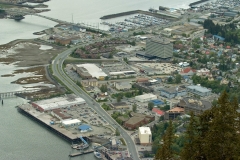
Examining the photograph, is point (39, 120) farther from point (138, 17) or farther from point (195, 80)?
point (138, 17)

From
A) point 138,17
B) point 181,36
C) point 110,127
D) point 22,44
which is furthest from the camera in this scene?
point 138,17

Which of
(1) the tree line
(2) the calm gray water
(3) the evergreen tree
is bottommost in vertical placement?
(2) the calm gray water

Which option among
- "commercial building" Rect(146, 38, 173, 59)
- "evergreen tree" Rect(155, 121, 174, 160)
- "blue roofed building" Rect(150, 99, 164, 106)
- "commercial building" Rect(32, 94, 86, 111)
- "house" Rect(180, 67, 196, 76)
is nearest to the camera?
"evergreen tree" Rect(155, 121, 174, 160)

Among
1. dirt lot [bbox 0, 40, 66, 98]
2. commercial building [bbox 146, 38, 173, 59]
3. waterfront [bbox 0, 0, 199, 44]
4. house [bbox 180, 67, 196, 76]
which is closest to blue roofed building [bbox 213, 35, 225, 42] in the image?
commercial building [bbox 146, 38, 173, 59]

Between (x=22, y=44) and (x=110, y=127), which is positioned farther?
(x=22, y=44)

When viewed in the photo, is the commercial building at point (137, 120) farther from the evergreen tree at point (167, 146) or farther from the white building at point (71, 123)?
the evergreen tree at point (167, 146)

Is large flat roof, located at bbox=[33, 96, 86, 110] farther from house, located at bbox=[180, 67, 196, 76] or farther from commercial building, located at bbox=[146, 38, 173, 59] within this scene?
commercial building, located at bbox=[146, 38, 173, 59]

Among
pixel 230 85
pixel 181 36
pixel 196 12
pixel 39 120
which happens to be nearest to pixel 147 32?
pixel 181 36
